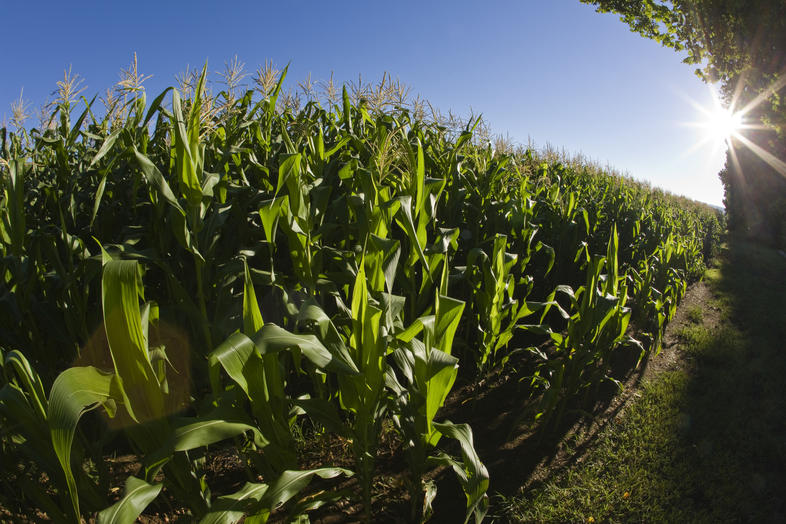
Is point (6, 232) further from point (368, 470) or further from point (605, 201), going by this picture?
point (605, 201)

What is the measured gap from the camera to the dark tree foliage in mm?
8852

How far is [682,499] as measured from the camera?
1.83 m

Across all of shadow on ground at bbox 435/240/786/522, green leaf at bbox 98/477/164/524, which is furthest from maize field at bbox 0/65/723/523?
shadow on ground at bbox 435/240/786/522

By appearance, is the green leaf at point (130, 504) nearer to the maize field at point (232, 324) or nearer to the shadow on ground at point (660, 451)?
the maize field at point (232, 324)

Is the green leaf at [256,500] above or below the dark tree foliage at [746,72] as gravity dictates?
below

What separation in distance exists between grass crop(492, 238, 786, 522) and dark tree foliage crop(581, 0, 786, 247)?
8.90 m

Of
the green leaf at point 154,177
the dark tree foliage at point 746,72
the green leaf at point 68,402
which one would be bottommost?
the green leaf at point 68,402

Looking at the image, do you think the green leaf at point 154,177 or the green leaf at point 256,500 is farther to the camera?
the green leaf at point 154,177

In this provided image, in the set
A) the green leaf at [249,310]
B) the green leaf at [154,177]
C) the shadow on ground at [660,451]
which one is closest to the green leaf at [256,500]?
the green leaf at [249,310]

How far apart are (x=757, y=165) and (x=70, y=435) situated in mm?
15733

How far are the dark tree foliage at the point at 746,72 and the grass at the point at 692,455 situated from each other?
890cm

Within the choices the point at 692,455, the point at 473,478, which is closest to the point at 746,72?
the point at 692,455

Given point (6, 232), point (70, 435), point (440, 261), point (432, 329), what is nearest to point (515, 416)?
point (440, 261)

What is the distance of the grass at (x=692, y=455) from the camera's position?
5.75 ft
